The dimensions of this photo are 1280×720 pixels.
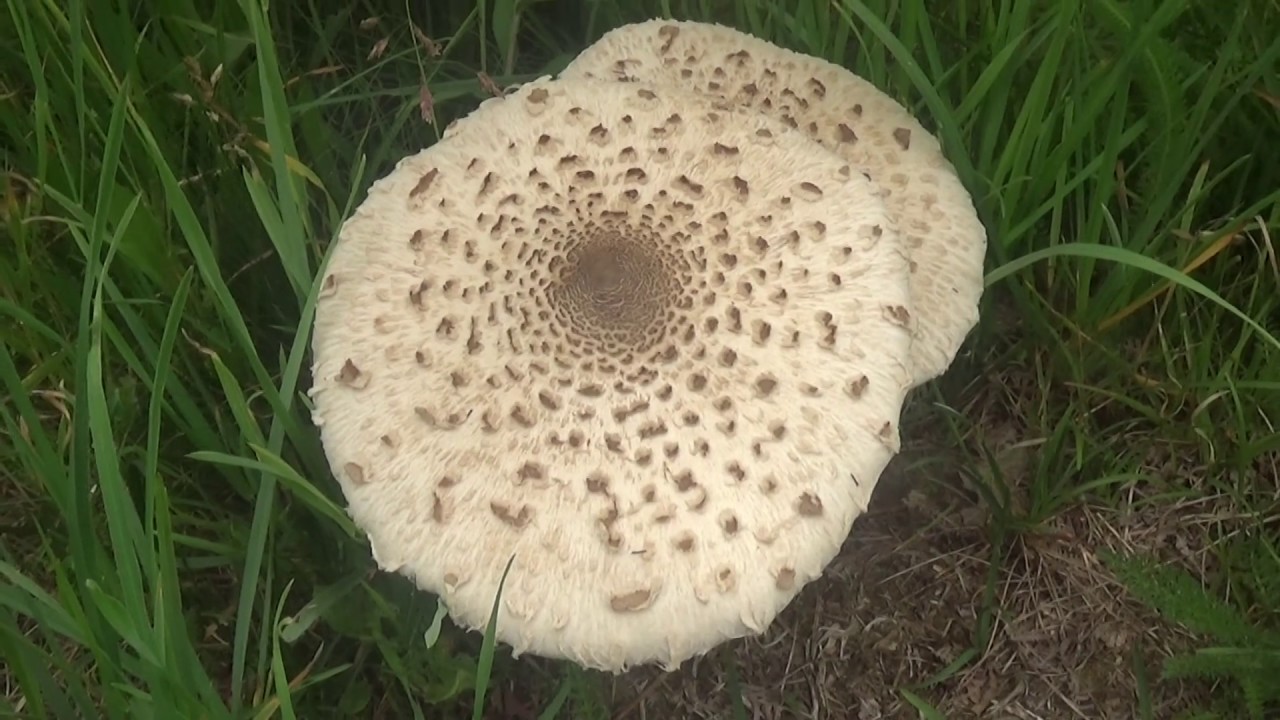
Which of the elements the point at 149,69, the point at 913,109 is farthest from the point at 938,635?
the point at 149,69

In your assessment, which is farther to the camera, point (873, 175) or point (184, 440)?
point (184, 440)

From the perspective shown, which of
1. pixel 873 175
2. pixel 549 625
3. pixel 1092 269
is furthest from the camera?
pixel 1092 269

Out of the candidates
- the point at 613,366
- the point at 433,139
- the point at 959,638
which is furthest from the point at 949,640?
the point at 433,139

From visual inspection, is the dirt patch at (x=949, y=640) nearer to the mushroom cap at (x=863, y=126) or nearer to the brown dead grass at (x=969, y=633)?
the brown dead grass at (x=969, y=633)

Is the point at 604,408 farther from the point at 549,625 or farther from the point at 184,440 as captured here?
the point at 184,440

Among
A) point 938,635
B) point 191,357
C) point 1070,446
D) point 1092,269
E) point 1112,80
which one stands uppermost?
point 1112,80

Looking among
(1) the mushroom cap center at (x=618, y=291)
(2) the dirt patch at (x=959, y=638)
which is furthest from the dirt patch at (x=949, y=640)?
(1) the mushroom cap center at (x=618, y=291)
